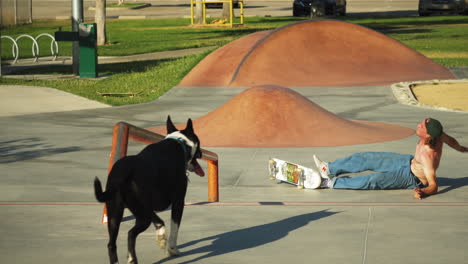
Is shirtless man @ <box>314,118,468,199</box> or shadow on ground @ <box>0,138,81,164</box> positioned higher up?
shirtless man @ <box>314,118,468,199</box>

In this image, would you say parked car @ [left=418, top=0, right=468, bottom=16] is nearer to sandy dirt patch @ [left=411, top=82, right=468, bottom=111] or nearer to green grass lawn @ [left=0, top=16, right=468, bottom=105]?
green grass lawn @ [left=0, top=16, right=468, bottom=105]

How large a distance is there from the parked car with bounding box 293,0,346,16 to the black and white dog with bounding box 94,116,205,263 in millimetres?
44651

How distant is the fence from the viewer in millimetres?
47375

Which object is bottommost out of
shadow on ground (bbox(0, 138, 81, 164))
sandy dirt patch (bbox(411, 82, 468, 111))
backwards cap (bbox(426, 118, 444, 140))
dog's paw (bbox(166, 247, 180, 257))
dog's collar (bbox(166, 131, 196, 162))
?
shadow on ground (bbox(0, 138, 81, 164))

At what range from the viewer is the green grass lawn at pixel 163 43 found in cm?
2362

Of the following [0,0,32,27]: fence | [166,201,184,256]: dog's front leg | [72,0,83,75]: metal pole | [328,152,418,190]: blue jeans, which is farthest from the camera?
[0,0,32,27]: fence

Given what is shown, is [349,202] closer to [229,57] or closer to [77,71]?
[229,57]

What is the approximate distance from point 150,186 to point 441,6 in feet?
156

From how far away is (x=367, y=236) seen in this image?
8.27 m

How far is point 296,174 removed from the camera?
425 inches

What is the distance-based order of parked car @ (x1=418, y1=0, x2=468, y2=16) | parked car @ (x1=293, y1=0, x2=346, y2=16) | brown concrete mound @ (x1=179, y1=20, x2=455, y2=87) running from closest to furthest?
brown concrete mound @ (x1=179, y1=20, x2=455, y2=87) → parked car @ (x1=293, y1=0, x2=346, y2=16) → parked car @ (x1=418, y1=0, x2=468, y2=16)

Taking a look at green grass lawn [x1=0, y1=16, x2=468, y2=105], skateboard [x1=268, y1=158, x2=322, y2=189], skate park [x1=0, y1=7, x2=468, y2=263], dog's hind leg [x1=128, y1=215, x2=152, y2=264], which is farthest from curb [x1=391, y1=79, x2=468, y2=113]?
dog's hind leg [x1=128, y1=215, x2=152, y2=264]

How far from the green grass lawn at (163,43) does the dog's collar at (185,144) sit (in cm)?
1299

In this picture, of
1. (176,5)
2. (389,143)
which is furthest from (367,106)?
(176,5)
